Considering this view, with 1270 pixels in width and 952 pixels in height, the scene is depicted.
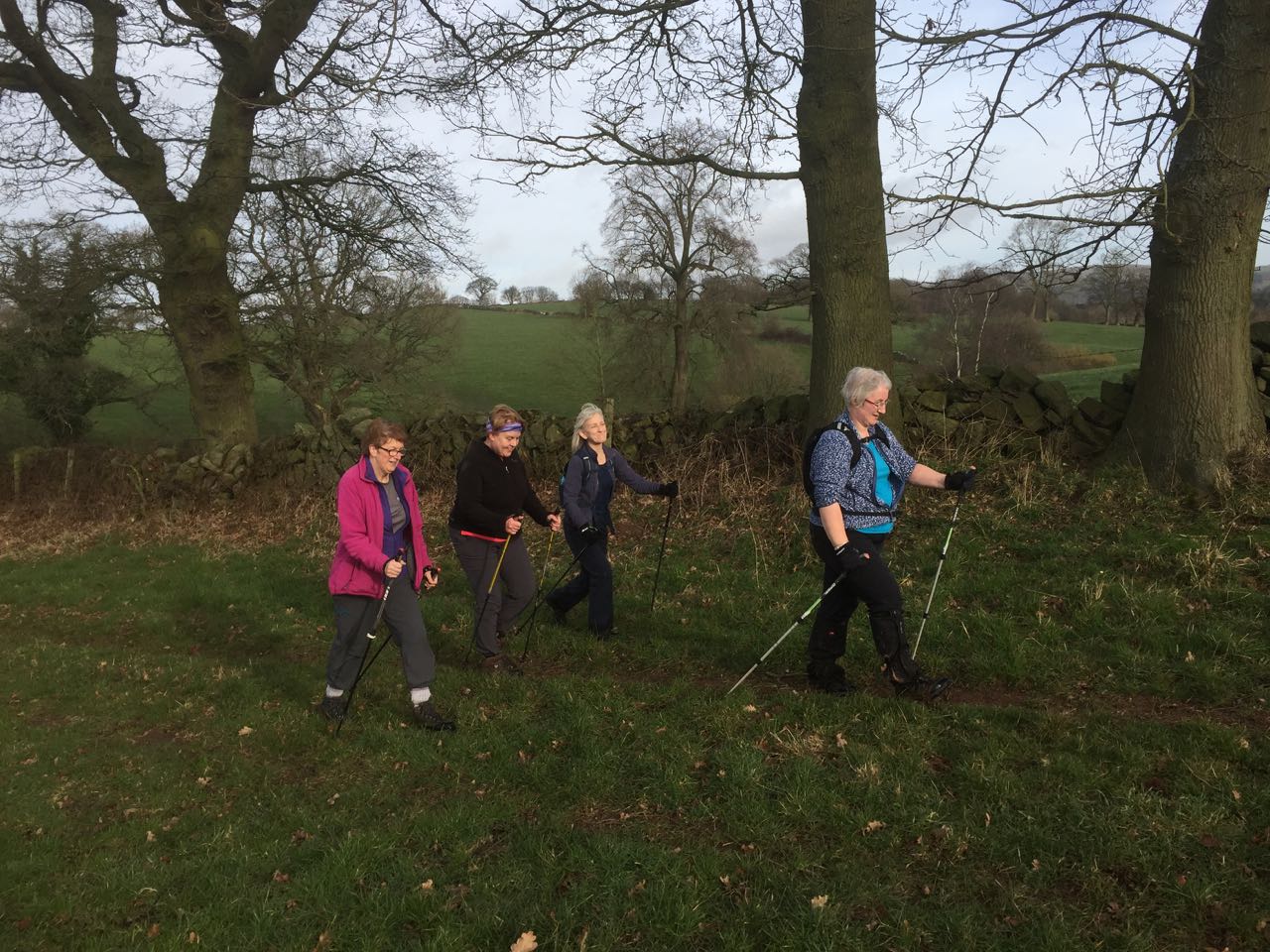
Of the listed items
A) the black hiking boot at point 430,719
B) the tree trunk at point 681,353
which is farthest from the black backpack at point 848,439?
the tree trunk at point 681,353

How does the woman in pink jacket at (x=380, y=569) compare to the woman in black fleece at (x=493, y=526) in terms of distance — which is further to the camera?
the woman in black fleece at (x=493, y=526)

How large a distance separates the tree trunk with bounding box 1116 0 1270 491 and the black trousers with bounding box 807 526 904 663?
498cm

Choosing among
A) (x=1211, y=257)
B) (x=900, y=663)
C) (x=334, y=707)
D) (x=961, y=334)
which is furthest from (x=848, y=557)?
(x=961, y=334)

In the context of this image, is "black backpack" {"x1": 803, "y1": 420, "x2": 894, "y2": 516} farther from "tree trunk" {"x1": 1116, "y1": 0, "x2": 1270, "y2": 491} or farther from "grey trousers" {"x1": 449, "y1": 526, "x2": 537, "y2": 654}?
"tree trunk" {"x1": 1116, "y1": 0, "x2": 1270, "y2": 491}

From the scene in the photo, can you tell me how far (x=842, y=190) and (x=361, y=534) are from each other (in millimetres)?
6841

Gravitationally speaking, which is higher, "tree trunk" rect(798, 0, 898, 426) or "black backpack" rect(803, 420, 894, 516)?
"tree trunk" rect(798, 0, 898, 426)

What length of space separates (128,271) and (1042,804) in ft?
57.6

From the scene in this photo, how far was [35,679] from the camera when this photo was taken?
724 centimetres

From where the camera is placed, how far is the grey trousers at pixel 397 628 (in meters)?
5.45

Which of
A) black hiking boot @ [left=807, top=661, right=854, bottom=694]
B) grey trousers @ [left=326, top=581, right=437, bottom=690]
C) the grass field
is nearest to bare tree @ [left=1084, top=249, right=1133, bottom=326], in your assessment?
black hiking boot @ [left=807, top=661, right=854, bottom=694]

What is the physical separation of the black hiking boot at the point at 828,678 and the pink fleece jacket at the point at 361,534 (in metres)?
2.98

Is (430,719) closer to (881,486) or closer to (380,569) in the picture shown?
(380,569)

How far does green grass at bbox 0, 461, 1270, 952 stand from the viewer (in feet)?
11.4

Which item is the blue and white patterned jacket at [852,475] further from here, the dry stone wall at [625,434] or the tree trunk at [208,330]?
the tree trunk at [208,330]
